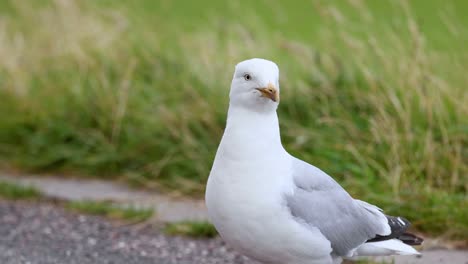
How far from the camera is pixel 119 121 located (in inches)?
301

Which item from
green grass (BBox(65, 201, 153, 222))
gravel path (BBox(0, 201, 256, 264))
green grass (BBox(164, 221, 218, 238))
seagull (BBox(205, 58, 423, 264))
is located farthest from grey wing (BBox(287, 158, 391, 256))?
green grass (BBox(65, 201, 153, 222))

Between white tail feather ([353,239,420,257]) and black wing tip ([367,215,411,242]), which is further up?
black wing tip ([367,215,411,242])

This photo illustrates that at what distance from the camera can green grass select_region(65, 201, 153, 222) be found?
6.42m

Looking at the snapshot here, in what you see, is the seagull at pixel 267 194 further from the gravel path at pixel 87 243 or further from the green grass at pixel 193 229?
the green grass at pixel 193 229

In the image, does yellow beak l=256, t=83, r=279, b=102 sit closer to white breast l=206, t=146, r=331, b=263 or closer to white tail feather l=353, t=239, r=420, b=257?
white breast l=206, t=146, r=331, b=263

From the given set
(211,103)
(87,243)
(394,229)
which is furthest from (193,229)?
(394,229)

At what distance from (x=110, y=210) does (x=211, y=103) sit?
1.33 m

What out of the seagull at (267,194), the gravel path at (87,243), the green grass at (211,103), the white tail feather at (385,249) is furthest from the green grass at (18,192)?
the white tail feather at (385,249)

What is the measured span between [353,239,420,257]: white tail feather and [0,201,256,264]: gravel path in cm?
118

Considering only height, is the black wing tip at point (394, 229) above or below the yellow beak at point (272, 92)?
below

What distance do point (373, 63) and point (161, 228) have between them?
87.9 inches

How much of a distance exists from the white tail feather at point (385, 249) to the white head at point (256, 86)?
80cm

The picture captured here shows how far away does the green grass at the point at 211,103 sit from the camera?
20.4ft

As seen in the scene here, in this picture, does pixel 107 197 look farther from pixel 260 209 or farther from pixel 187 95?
pixel 260 209
